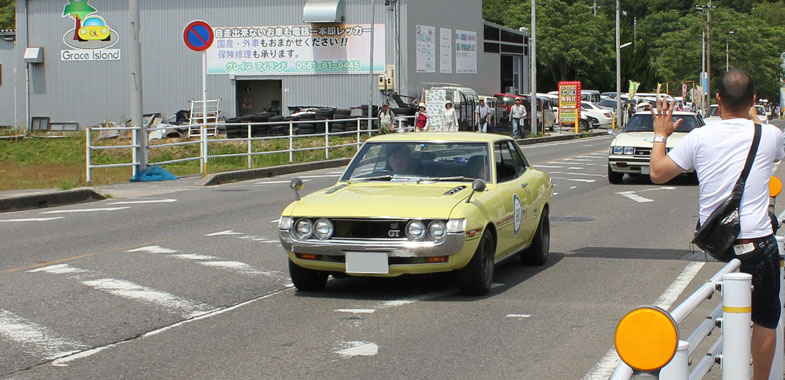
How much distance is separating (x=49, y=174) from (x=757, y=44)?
3100 inches

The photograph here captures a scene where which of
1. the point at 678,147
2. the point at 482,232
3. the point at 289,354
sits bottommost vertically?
the point at 289,354

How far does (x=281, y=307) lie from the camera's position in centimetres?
855

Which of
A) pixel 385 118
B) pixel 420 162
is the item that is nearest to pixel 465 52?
pixel 385 118

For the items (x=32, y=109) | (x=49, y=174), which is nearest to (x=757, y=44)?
(x=32, y=109)

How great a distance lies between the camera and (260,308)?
27.9 feet

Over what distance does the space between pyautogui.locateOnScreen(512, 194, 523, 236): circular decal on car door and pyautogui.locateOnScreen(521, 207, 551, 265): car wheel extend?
2.36ft

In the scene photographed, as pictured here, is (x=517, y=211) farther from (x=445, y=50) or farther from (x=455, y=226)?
(x=445, y=50)

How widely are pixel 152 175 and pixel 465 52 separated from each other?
107ft

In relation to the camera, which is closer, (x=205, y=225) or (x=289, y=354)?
(x=289, y=354)

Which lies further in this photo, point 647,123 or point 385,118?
point 385,118

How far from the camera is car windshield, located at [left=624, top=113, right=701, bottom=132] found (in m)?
21.4

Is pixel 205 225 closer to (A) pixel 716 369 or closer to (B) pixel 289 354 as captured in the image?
(B) pixel 289 354

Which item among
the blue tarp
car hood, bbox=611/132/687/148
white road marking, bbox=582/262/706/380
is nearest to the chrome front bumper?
white road marking, bbox=582/262/706/380

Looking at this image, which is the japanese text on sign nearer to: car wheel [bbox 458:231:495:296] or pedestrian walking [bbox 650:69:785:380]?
car wheel [bbox 458:231:495:296]
